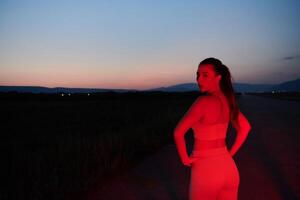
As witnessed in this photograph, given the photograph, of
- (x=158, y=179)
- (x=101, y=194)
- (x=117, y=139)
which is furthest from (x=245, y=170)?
(x=117, y=139)

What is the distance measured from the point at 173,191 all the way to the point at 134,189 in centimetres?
64

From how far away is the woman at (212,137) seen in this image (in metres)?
2.55

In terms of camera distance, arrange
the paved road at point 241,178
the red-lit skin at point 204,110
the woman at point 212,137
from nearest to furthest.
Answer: the red-lit skin at point 204,110 → the woman at point 212,137 → the paved road at point 241,178

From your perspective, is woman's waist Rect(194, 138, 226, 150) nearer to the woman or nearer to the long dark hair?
the woman

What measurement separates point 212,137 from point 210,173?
23 cm

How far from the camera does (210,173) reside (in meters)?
2.57

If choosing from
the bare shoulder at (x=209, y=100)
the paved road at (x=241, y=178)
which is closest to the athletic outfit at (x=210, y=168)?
the bare shoulder at (x=209, y=100)

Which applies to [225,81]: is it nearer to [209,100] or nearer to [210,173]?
[209,100]

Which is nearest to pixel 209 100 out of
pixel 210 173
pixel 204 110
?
pixel 204 110

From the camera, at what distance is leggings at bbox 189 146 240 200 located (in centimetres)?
257

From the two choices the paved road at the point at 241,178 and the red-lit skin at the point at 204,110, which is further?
the paved road at the point at 241,178

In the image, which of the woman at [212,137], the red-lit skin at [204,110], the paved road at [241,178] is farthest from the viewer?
the paved road at [241,178]

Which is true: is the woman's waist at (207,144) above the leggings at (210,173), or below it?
above

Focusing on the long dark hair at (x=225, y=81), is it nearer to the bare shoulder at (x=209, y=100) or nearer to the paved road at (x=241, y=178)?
the bare shoulder at (x=209, y=100)
